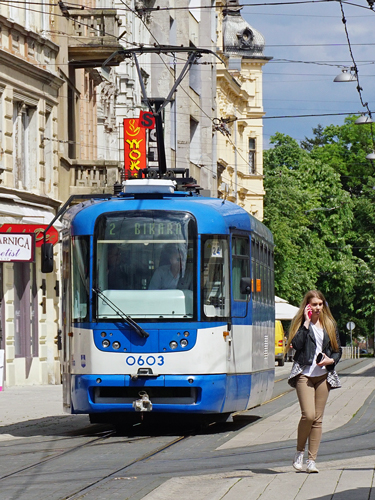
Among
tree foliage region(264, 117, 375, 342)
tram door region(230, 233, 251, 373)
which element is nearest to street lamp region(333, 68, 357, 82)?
tram door region(230, 233, 251, 373)

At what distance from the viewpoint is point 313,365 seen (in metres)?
10.3

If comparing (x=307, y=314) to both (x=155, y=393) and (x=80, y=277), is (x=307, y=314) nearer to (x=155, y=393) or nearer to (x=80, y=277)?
(x=155, y=393)

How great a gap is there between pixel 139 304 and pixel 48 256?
127 centimetres

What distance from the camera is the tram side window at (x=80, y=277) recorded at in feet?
48.7

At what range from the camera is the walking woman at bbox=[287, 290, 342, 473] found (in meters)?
10.3

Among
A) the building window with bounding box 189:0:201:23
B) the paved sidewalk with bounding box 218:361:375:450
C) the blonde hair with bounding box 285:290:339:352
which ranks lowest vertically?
the paved sidewalk with bounding box 218:361:375:450

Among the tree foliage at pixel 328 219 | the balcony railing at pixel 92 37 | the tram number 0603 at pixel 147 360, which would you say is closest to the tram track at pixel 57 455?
the tram number 0603 at pixel 147 360

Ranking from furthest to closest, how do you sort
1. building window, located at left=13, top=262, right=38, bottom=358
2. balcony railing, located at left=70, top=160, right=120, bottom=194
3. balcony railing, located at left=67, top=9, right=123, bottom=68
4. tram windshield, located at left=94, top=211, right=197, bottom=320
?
balcony railing, located at left=67, top=9, right=123, bottom=68 → balcony railing, located at left=70, top=160, right=120, bottom=194 → building window, located at left=13, top=262, right=38, bottom=358 → tram windshield, located at left=94, top=211, right=197, bottom=320

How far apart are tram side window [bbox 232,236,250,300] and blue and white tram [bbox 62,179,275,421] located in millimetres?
15

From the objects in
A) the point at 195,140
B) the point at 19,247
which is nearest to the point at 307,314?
the point at 19,247

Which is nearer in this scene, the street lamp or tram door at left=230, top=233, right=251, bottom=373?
tram door at left=230, top=233, right=251, bottom=373

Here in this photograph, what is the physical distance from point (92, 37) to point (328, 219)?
3922cm

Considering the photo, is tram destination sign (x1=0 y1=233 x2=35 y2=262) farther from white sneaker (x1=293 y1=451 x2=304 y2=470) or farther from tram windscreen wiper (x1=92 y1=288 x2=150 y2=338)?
white sneaker (x1=293 y1=451 x2=304 y2=470)

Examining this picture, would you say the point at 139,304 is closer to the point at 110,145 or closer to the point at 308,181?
the point at 110,145
